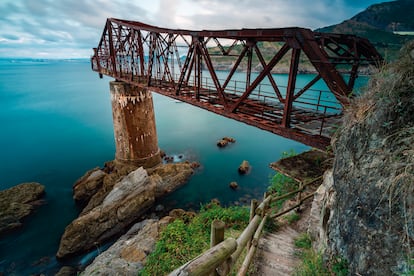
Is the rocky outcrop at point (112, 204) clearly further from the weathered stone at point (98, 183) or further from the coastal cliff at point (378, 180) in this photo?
the coastal cliff at point (378, 180)

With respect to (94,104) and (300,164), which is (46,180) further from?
(94,104)

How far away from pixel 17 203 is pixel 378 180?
18.3 metres

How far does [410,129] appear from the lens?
273 cm

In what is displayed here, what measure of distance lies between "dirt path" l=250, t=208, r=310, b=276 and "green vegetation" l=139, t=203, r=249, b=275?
5.49 feet

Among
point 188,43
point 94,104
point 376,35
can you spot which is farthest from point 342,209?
point 376,35

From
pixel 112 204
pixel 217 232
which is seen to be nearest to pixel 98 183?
pixel 112 204

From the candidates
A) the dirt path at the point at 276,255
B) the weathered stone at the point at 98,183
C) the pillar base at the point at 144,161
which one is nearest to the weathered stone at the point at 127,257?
the dirt path at the point at 276,255

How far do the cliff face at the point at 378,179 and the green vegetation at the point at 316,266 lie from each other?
0.14 meters

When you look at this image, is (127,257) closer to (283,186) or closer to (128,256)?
(128,256)

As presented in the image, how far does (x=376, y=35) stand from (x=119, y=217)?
66.5 m

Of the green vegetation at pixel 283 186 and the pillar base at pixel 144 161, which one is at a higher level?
the green vegetation at pixel 283 186

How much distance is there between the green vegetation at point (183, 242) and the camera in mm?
6066

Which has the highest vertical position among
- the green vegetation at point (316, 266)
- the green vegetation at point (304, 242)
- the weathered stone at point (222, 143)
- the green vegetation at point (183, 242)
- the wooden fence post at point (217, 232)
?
the wooden fence post at point (217, 232)

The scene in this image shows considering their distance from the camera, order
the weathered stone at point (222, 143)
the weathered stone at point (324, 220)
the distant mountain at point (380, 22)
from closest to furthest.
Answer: the weathered stone at point (324, 220)
the weathered stone at point (222, 143)
the distant mountain at point (380, 22)
